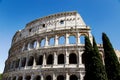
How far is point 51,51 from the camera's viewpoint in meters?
24.3

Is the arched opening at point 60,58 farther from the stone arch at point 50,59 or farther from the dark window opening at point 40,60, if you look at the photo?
the dark window opening at point 40,60

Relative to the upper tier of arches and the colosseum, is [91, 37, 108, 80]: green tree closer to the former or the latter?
the colosseum

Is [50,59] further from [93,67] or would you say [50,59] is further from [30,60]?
[93,67]

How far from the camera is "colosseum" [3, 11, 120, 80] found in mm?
22666

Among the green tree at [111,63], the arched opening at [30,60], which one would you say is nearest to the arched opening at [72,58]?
the arched opening at [30,60]

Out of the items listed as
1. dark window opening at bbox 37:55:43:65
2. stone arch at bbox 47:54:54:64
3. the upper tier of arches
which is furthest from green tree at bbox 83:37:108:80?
dark window opening at bbox 37:55:43:65

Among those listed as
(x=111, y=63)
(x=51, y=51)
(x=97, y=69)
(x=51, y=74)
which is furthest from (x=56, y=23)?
(x=97, y=69)

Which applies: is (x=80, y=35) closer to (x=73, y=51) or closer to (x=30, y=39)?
(x=73, y=51)

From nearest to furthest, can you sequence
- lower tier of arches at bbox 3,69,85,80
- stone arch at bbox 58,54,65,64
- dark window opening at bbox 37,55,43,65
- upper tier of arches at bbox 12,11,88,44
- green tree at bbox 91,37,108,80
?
green tree at bbox 91,37,108,80 → lower tier of arches at bbox 3,69,85,80 → stone arch at bbox 58,54,65,64 → dark window opening at bbox 37,55,43,65 → upper tier of arches at bbox 12,11,88,44

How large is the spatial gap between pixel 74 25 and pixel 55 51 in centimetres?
541

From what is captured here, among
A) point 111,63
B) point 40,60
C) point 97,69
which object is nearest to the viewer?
point 97,69

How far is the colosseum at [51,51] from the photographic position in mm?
22666

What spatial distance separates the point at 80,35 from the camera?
81.9 feet

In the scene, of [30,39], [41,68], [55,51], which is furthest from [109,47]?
[30,39]
